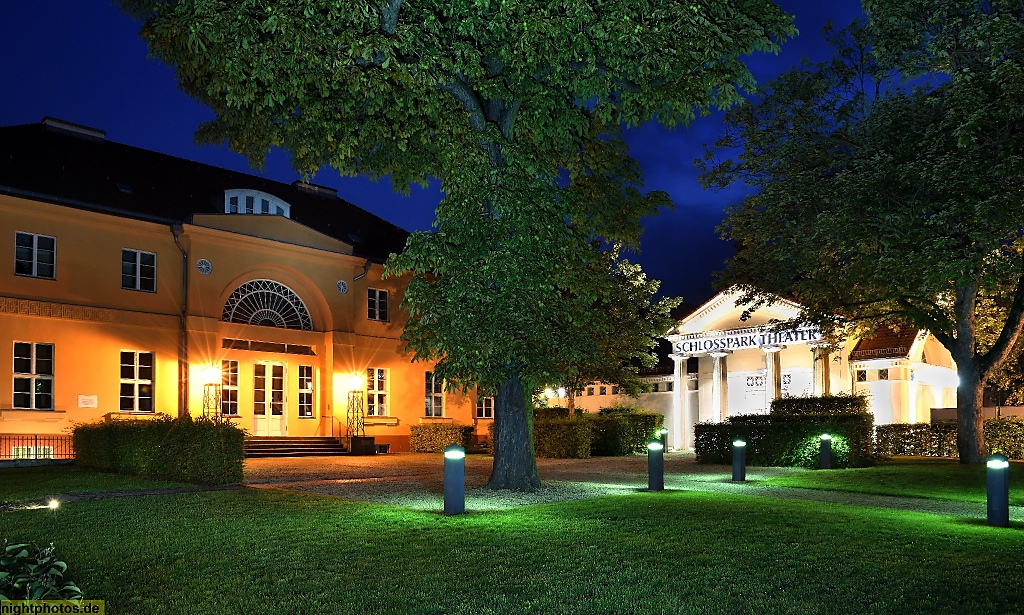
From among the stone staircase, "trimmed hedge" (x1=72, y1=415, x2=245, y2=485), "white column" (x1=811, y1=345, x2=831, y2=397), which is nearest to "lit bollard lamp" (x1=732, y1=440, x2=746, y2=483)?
"trimmed hedge" (x1=72, y1=415, x2=245, y2=485)

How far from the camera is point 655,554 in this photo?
7.93 meters

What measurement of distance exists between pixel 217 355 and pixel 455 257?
14936 mm

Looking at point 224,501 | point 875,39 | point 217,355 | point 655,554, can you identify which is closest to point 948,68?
point 875,39

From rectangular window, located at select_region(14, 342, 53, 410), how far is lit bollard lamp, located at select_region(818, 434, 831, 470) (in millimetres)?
19001

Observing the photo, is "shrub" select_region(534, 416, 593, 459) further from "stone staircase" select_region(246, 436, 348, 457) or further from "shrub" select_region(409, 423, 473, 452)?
"stone staircase" select_region(246, 436, 348, 457)

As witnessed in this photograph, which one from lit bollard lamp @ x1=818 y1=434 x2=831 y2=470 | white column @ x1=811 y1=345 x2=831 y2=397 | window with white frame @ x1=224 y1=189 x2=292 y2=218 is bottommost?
lit bollard lamp @ x1=818 y1=434 x2=831 y2=470

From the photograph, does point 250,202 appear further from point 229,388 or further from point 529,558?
point 529,558

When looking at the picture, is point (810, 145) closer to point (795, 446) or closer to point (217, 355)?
point (795, 446)

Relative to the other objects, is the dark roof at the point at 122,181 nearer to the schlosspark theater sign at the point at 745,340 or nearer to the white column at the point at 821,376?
the schlosspark theater sign at the point at 745,340

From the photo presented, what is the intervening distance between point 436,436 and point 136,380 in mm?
9225

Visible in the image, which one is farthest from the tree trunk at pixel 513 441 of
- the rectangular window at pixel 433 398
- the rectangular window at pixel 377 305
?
the rectangular window at pixel 433 398

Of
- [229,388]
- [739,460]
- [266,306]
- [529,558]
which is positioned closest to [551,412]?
[266,306]

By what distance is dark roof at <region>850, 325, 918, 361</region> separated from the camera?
93.5 feet

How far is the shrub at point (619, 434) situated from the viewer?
88.8 feet
